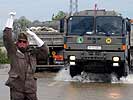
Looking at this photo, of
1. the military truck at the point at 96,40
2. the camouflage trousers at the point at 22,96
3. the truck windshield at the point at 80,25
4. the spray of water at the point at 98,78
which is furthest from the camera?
the spray of water at the point at 98,78

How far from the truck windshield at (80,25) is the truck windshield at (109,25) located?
299 mm

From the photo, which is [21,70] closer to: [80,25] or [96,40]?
[96,40]

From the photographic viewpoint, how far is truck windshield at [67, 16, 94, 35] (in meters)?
19.5

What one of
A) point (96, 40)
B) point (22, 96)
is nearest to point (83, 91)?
point (96, 40)

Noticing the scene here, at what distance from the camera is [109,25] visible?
19328mm

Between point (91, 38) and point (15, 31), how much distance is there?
460 inches

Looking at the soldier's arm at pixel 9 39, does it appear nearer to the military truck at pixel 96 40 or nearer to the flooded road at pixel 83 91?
the flooded road at pixel 83 91

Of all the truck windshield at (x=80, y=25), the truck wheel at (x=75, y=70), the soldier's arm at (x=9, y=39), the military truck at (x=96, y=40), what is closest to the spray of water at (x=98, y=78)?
the truck wheel at (x=75, y=70)

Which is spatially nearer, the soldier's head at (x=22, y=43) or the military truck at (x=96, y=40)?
the soldier's head at (x=22, y=43)

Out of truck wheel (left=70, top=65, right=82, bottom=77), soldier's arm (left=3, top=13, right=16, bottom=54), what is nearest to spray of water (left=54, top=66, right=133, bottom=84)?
truck wheel (left=70, top=65, right=82, bottom=77)

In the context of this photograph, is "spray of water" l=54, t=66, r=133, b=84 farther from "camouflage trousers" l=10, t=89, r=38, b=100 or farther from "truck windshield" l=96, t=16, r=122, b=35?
"camouflage trousers" l=10, t=89, r=38, b=100

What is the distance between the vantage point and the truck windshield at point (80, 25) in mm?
19453

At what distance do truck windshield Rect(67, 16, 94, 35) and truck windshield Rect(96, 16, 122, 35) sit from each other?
299 mm

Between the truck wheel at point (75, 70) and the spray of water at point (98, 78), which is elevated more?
the truck wheel at point (75, 70)
